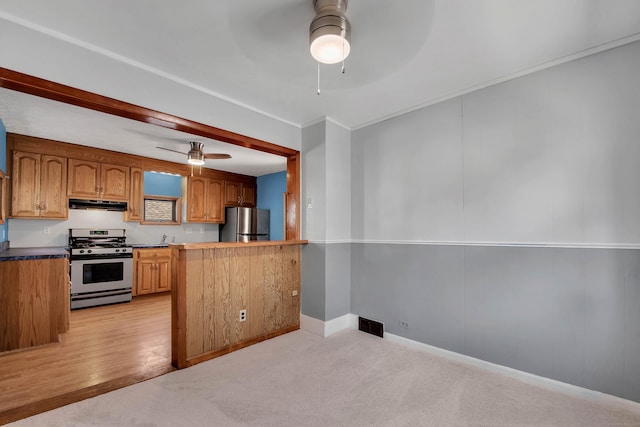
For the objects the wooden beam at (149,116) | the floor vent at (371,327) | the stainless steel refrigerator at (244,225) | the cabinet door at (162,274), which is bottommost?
the floor vent at (371,327)

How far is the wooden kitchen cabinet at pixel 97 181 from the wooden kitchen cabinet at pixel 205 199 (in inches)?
42.9

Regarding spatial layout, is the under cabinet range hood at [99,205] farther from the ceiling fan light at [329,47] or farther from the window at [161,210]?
the ceiling fan light at [329,47]

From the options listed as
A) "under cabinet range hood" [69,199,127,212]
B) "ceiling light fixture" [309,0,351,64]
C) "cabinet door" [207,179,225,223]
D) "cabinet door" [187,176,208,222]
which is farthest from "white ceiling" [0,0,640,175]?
"cabinet door" [207,179,225,223]

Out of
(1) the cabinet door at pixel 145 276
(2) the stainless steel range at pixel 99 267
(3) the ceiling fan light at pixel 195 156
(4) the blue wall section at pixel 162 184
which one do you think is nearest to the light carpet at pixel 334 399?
(3) the ceiling fan light at pixel 195 156

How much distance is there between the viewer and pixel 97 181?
4.59 m

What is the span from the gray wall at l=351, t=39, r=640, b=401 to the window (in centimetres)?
431

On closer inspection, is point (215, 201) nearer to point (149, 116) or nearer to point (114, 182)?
point (114, 182)

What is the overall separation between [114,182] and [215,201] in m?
1.77

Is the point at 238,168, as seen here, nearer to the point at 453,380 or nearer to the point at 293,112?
the point at 293,112

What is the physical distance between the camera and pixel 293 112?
128 inches

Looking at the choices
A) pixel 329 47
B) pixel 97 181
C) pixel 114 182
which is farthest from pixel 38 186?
pixel 329 47

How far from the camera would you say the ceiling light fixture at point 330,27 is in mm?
1599

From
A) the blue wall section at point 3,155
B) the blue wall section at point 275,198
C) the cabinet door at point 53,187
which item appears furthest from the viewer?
the blue wall section at point 275,198

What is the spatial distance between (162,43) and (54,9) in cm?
57
